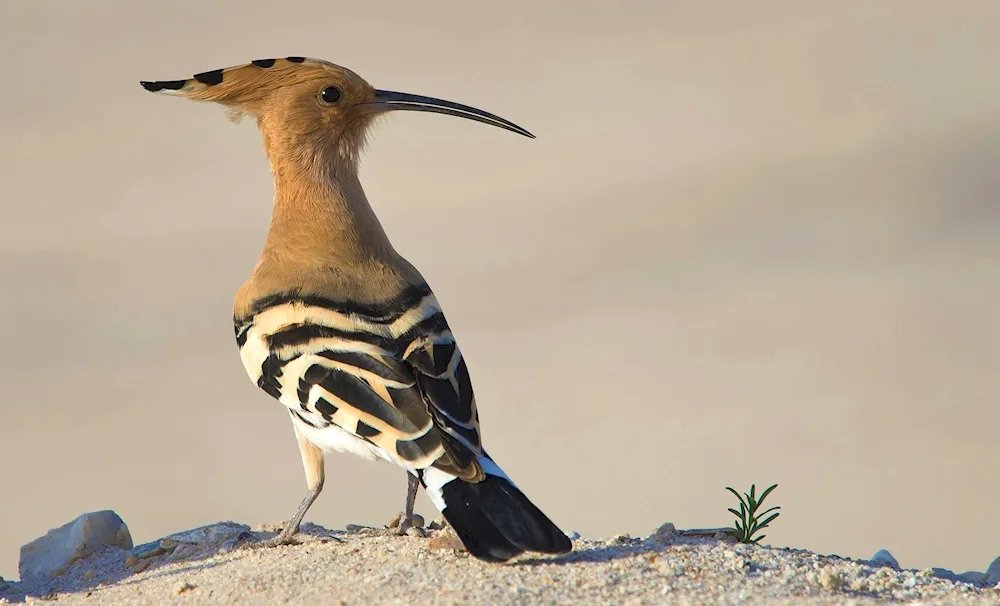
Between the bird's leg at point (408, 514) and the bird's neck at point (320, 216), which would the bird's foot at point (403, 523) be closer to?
the bird's leg at point (408, 514)

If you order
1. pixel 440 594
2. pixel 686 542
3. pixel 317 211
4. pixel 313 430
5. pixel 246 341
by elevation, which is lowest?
pixel 440 594

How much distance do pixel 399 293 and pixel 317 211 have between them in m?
0.77

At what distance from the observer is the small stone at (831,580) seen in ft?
13.1

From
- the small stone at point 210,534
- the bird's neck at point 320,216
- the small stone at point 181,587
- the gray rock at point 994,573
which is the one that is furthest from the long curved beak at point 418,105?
the gray rock at point 994,573

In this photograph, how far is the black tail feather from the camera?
392cm

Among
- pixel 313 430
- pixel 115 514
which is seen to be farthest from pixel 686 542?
pixel 115 514

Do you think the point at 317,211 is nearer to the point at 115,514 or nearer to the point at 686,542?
the point at 115,514

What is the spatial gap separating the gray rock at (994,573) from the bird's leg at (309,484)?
2693mm

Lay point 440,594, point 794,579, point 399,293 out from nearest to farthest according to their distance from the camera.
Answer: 1. point 440,594
2. point 794,579
3. point 399,293

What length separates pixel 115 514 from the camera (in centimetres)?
550

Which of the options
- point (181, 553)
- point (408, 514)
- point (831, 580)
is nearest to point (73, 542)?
point (181, 553)

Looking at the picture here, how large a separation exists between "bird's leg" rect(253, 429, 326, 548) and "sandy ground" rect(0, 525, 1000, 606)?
8 centimetres

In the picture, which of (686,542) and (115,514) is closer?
(686,542)

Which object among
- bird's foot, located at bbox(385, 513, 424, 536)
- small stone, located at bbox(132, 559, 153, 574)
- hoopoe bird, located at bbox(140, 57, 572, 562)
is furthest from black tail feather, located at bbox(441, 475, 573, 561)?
small stone, located at bbox(132, 559, 153, 574)
